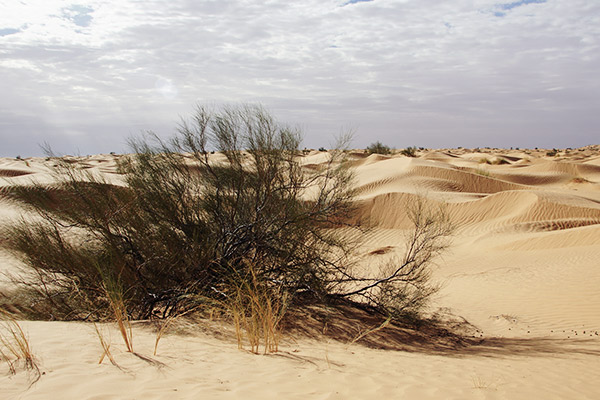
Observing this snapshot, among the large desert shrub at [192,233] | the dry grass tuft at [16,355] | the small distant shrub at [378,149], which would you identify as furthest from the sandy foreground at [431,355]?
the small distant shrub at [378,149]

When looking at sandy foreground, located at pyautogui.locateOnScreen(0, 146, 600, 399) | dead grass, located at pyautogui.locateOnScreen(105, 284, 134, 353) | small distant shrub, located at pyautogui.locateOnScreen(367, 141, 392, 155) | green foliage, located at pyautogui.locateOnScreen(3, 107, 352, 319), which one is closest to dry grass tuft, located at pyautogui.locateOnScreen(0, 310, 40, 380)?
sandy foreground, located at pyautogui.locateOnScreen(0, 146, 600, 399)

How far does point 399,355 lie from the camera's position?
6.02 m

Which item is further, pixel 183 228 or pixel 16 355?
pixel 183 228

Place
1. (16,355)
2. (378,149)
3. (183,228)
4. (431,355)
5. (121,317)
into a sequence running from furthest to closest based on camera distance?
(378,149) < (183,228) < (431,355) < (121,317) < (16,355)

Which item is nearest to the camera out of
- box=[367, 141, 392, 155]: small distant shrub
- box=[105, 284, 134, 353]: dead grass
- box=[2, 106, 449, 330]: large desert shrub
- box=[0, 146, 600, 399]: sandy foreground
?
box=[0, 146, 600, 399]: sandy foreground

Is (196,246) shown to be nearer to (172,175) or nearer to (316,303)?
(172,175)

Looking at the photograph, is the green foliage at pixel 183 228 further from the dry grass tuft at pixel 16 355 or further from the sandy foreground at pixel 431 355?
the dry grass tuft at pixel 16 355

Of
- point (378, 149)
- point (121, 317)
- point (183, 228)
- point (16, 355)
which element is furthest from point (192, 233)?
point (378, 149)

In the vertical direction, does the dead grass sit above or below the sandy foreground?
above

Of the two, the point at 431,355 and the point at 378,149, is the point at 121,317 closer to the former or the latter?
the point at 431,355

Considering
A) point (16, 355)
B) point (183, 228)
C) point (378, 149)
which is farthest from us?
point (378, 149)

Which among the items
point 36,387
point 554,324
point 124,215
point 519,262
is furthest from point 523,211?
point 36,387

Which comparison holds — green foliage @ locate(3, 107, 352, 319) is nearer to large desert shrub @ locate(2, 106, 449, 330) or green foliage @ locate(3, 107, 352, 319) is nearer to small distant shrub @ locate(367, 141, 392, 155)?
large desert shrub @ locate(2, 106, 449, 330)

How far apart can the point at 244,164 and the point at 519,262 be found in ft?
32.8
